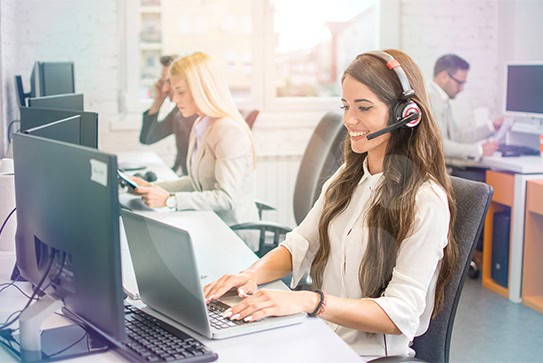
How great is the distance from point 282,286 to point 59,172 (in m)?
0.55

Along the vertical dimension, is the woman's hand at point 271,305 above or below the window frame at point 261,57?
below

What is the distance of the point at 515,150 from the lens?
129 inches

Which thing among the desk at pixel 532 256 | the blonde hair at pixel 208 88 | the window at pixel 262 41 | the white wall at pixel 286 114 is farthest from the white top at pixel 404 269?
the window at pixel 262 41

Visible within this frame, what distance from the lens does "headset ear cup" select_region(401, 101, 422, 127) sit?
4.48 feet

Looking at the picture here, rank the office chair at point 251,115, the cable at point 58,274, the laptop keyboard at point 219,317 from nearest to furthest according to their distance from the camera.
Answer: the cable at point 58,274
the laptop keyboard at point 219,317
the office chair at point 251,115

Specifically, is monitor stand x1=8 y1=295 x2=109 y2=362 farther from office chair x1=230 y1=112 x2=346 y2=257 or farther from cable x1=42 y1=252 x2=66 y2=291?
office chair x1=230 y1=112 x2=346 y2=257

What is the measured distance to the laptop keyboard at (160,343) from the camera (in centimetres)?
107

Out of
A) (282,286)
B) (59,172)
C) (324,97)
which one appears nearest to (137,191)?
(282,286)

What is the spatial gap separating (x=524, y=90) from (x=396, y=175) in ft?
7.09

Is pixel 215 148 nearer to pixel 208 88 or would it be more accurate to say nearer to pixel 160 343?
pixel 208 88

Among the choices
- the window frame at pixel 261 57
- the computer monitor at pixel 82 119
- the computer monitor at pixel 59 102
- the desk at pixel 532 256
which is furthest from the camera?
the window frame at pixel 261 57

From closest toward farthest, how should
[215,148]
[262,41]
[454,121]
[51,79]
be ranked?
[215,148]
[51,79]
[262,41]
[454,121]

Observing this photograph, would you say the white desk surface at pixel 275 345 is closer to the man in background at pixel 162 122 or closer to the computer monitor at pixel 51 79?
the computer monitor at pixel 51 79

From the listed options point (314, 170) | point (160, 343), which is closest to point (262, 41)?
point (314, 170)
